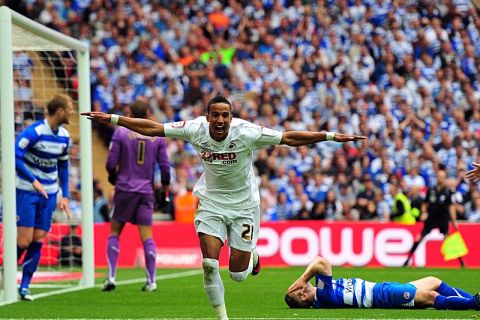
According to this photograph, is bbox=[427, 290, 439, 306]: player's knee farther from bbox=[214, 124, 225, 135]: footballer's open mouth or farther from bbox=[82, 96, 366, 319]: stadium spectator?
bbox=[214, 124, 225, 135]: footballer's open mouth

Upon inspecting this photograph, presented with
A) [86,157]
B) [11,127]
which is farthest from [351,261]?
[11,127]

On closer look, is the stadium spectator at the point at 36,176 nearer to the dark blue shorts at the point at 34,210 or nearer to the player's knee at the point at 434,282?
the dark blue shorts at the point at 34,210

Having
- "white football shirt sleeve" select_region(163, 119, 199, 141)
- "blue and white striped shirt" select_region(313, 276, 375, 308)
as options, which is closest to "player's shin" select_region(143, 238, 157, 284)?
"blue and white striped shirt" select_region(313, 276, 375, 308)

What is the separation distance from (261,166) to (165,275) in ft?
23.3

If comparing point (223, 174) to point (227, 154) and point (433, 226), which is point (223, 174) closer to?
point (227, 154)

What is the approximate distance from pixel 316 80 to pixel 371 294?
1656cm

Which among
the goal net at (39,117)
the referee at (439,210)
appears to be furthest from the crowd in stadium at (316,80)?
the goal net at (39,117)

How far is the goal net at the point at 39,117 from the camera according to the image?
1238 cm

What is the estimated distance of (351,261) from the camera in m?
21.8

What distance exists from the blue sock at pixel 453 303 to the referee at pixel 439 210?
1036 cm

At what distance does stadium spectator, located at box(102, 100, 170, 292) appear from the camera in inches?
560

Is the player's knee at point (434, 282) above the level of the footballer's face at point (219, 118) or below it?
below

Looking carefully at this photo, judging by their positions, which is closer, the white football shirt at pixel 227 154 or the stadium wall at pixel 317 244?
the white football shirt at pixel 227 154

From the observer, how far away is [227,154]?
9578 mm
